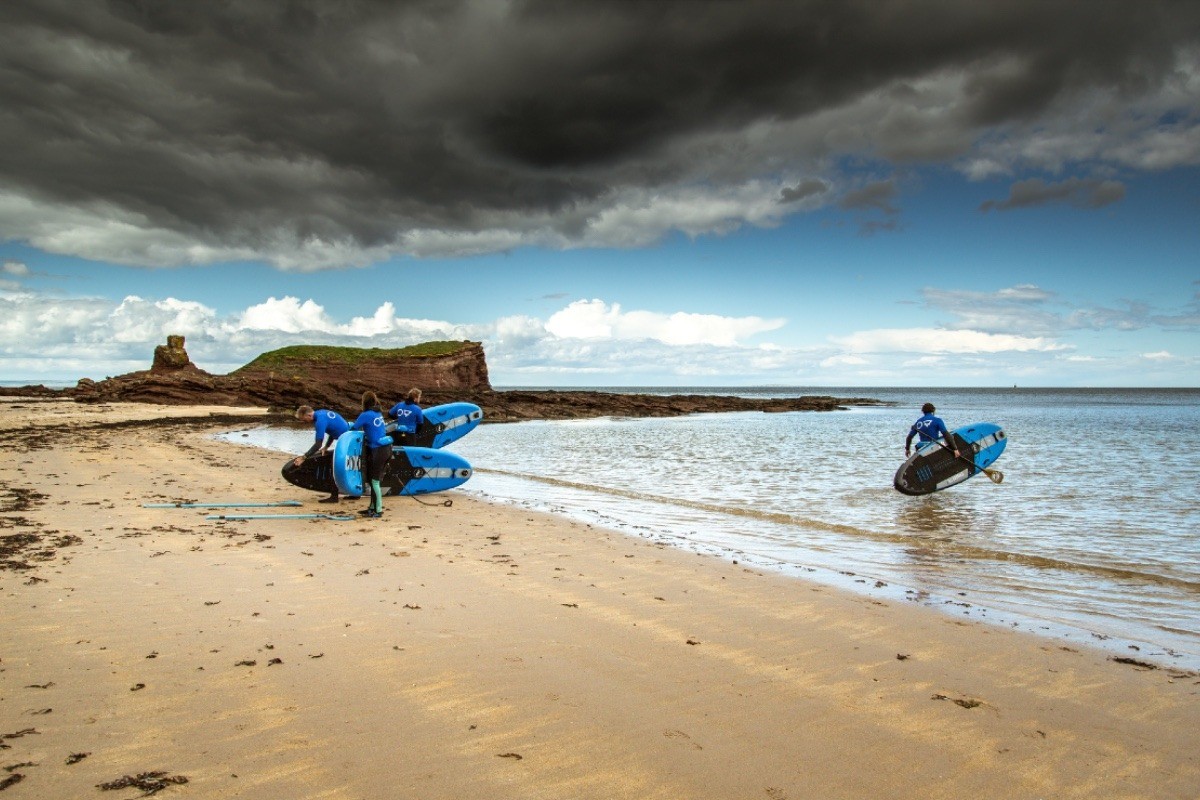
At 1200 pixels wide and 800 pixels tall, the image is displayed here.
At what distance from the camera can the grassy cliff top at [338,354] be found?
63719mm

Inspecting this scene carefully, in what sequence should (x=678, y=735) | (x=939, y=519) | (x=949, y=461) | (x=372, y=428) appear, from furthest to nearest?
(x=949, y=461) < (x=939, y=519) < (x=372, y=428) < (x=678, y=735)

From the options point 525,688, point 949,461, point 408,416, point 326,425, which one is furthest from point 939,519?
point 326,425

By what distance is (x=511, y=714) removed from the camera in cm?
376

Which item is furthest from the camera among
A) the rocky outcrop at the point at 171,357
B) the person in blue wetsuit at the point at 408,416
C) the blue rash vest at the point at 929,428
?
the rocky outcrop at the point at 171,357

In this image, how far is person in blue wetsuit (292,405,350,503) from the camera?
11.2 meters

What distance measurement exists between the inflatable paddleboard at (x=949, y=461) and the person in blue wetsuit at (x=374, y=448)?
10.6 m

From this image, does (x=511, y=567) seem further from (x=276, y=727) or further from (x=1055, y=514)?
(x=1055, y=514)

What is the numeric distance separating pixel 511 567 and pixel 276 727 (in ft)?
12.9

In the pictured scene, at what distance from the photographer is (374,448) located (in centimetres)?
1052

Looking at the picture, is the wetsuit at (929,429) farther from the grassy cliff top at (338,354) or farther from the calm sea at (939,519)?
the grassy cliff top at (338,354)

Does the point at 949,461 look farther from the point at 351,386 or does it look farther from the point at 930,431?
the point at 351,386

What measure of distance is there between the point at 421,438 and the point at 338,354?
53.9 metres

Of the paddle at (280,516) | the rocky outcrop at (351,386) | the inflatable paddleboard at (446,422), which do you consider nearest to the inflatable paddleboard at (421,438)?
the inflatable paddleboard at (446,422)

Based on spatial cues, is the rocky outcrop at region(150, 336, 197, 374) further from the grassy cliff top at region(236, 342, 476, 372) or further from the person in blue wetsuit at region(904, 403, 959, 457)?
the person in blue wetsuit at region(904, 403, 959, 457)
